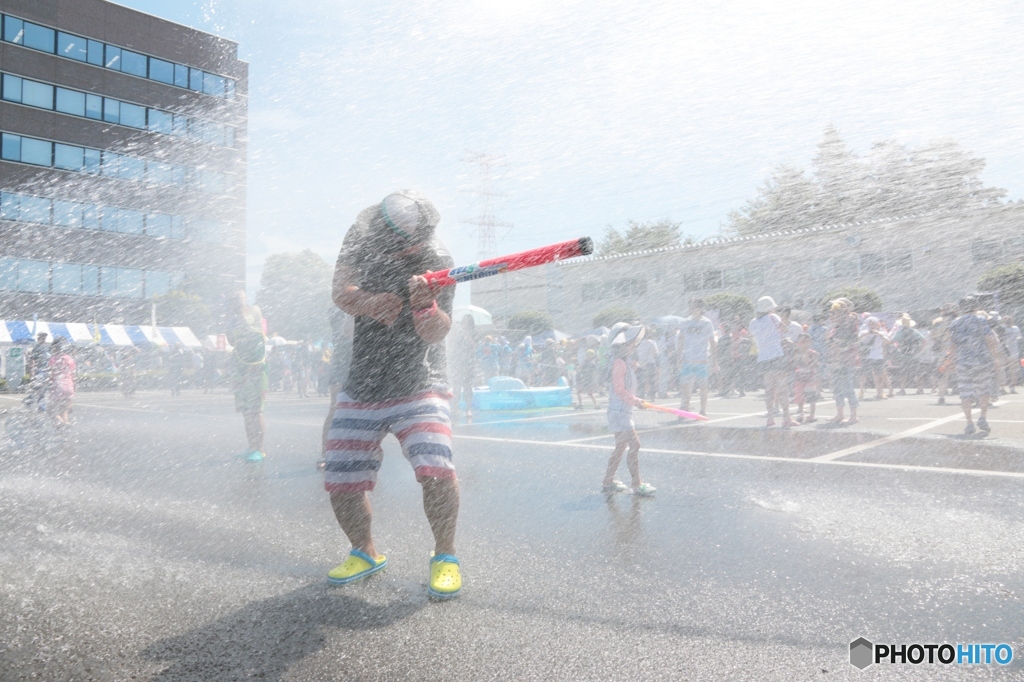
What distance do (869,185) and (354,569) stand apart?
19.8 ft

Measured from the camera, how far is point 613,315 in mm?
15844

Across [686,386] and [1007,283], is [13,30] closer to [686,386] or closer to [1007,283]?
[686,386]

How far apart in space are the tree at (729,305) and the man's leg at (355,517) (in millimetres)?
11105

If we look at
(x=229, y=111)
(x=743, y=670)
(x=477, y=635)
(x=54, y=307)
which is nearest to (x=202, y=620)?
(x=477, y=635)

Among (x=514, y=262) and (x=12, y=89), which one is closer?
(x=514, y=262)

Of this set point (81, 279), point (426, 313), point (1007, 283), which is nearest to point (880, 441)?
point (426, 313)

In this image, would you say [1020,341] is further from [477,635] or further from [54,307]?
[54,307]

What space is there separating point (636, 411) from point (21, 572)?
9.27 metres

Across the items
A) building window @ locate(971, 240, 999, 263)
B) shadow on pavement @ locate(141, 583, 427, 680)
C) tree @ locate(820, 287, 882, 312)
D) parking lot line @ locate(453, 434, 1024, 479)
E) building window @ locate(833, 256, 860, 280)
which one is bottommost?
shadow on pavement @ locate(141, 583, 427, 680)

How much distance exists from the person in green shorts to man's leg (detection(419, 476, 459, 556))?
3.75 meters

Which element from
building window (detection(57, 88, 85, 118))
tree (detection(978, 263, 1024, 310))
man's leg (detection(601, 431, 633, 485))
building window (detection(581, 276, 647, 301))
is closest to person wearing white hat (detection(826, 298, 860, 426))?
building window (detection(581, 276, 647, 301))

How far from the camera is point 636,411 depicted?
11148mm

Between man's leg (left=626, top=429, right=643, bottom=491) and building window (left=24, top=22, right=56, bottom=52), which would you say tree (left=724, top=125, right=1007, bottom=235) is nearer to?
man's leg (left=626, top=429, right=643, bottom=491)

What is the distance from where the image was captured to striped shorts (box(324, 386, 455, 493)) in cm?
275
